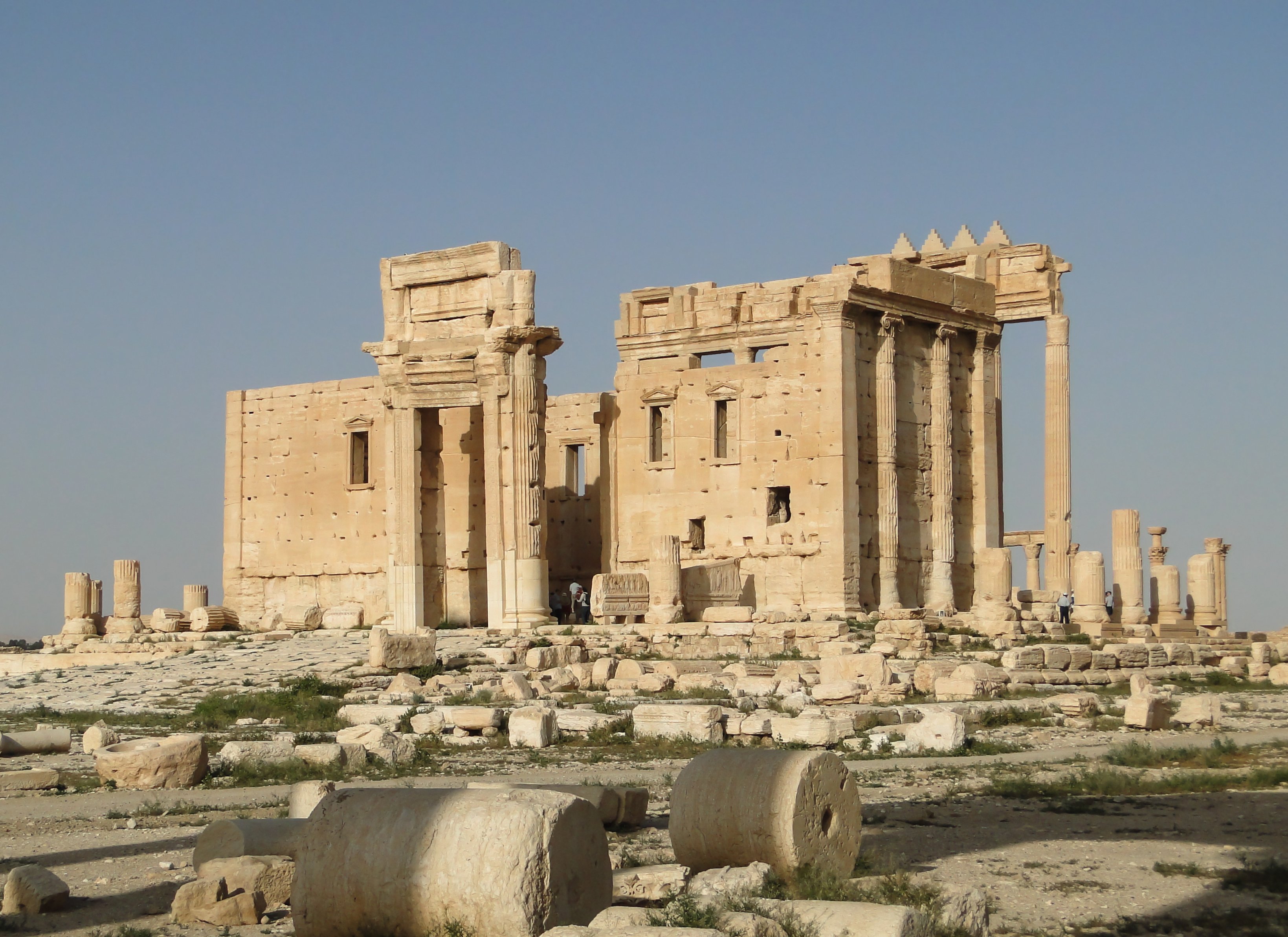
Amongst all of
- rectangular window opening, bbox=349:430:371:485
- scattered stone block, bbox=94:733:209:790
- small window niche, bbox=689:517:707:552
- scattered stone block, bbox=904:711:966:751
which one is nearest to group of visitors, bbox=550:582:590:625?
small window niche, bbox=689:517:707:552

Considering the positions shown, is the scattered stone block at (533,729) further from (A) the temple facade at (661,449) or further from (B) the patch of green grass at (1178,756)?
(A) the temple facade at (661,449)

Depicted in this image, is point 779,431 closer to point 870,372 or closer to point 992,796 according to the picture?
point 870,372

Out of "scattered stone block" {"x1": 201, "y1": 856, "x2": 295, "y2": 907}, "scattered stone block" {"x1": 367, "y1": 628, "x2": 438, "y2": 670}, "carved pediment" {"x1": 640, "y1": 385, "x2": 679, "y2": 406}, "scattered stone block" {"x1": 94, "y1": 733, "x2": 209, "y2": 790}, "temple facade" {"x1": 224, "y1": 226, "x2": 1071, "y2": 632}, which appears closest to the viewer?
"scattered stone block" {"x1": 201, "y1": 856, "x2": 295, "y2": 907}

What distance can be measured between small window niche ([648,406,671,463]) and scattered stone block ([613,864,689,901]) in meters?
27.6

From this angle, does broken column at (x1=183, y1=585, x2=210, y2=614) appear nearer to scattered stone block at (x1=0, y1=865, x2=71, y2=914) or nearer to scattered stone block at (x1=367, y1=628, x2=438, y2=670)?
scattered stone block at (x1=367, y1=628, x2=438, y2=670)

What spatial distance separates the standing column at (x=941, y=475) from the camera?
36312 millimetres

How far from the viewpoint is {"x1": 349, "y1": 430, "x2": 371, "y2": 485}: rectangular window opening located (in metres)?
39.0

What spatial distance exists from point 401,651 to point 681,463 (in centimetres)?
1143

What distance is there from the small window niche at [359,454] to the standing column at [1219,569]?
71.9 ft

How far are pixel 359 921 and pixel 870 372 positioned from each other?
28.5m

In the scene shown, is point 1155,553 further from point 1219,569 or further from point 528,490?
point 528,490

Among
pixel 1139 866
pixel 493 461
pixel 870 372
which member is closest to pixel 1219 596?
pixel 870 372

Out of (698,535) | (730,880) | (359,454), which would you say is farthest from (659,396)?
(730,880)

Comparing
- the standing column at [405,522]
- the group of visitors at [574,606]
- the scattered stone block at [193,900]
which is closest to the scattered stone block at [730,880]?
the scattered stone block at [193,900]
